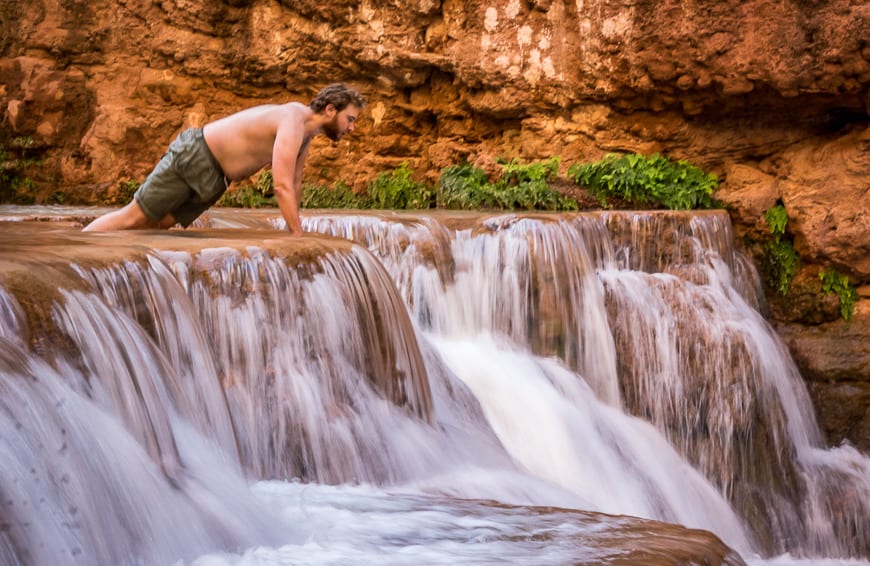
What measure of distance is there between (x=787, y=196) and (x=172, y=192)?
6.28 metres

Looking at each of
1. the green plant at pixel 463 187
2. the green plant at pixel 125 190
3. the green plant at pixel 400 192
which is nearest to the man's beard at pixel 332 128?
the green plant at pixel 463 187

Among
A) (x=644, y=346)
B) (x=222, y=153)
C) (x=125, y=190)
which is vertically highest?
(x=222, y=153)

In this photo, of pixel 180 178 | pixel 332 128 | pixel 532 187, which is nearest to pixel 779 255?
pixel 532 187

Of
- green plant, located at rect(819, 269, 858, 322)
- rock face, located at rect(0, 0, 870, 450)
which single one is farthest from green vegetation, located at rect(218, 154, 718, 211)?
green plant, located at rect(819, 269, 858, 322)

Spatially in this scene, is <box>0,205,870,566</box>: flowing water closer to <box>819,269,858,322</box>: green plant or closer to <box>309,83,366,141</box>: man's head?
<box>819,269,858,322</box>: green plant

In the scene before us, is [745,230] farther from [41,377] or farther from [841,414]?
[41,377]

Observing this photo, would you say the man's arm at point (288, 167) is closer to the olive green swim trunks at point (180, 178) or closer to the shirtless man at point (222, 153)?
the shirtless man at point (222, 153)

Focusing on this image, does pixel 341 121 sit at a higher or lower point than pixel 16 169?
higher

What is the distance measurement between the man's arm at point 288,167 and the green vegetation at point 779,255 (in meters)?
5.42

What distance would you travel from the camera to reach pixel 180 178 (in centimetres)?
696

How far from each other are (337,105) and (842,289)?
5.69 m

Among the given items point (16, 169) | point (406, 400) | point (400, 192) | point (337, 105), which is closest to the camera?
point (406, 400)

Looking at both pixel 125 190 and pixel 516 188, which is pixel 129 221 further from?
pixel 125 190

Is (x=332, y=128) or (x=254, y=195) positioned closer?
(x=332, y=128)
